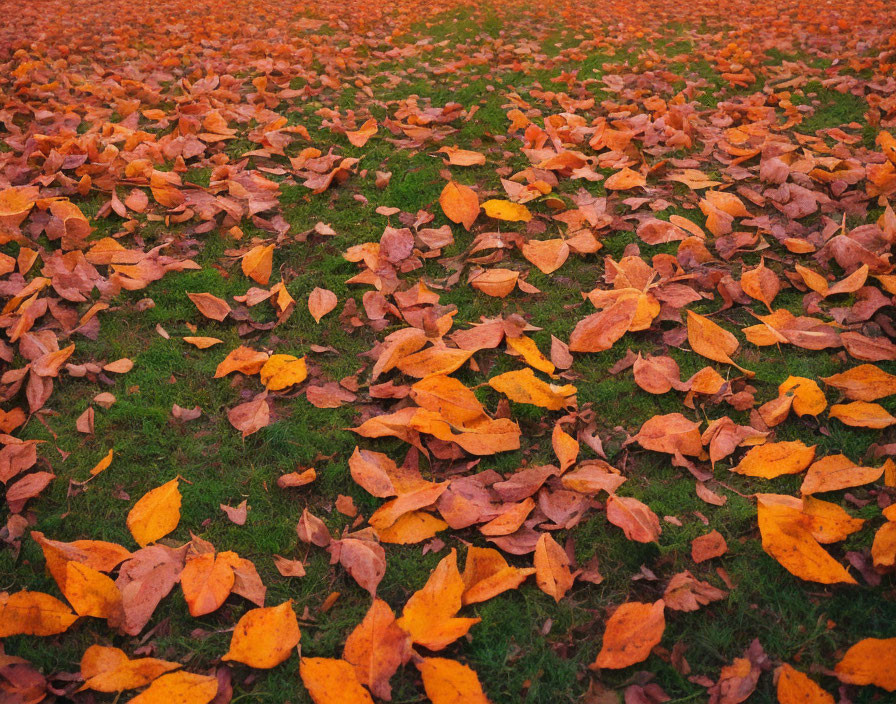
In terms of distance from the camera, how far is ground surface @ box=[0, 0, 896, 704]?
5.14 feet

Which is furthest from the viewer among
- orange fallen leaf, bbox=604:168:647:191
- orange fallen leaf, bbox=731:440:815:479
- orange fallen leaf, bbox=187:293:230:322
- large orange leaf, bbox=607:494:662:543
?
orange fallen leaf, bbox=604:168:647:191

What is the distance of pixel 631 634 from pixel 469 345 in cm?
111

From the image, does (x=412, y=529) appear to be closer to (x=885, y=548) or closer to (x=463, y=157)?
(x=885, y=548)

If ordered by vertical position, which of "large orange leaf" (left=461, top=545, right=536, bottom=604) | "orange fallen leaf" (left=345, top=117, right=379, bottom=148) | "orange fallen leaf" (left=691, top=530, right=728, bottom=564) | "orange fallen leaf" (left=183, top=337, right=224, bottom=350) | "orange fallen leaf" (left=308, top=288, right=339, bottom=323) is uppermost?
"orange fallen leaf" (left=345, top=117, right=379, bottom=148)

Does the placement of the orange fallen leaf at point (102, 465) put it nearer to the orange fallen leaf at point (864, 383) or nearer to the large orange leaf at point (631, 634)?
the large orange leaf at point (631, 634)

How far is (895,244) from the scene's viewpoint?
8.41 feet

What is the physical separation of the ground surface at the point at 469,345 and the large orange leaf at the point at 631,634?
1.1 inches

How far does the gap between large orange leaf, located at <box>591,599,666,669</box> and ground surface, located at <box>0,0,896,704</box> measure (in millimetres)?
28

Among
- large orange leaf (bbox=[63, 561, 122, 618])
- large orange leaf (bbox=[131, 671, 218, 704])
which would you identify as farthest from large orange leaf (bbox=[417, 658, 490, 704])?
large orange leaf (bbox=[63, 561, 122, 618])

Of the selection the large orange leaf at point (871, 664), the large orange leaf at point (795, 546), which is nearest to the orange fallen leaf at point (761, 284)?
the large orange leaf at point (795, 546)

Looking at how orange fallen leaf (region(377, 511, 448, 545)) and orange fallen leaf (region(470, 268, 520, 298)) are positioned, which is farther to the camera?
orange fallen leaf (region(470, 268, 520, 298))

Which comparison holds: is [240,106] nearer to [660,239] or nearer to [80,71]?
[80,71]

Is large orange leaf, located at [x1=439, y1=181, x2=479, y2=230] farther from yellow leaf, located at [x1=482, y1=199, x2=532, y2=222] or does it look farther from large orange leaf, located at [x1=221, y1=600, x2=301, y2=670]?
large orange leaf, located at [x1=221, y1=600, x2=301, y2=670]

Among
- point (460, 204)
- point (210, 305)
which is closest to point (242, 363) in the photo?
point (210, 305)
